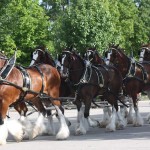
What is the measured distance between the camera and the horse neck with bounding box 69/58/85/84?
12.1m

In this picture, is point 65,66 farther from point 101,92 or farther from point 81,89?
point 101,92

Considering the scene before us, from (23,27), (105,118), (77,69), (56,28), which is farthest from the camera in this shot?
(56,28)

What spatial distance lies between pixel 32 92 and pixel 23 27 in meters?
21.1

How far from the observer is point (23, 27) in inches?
1244

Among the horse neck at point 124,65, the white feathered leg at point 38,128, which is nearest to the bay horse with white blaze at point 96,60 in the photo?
the horse neck at point 124,65

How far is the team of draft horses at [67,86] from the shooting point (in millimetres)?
10508

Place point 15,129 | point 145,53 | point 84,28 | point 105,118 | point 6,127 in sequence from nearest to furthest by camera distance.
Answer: point 6,127 < point 15,129 < point 105,118 < point 145,53 < point 84,28

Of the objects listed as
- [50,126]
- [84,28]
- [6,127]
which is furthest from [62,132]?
[84,28]

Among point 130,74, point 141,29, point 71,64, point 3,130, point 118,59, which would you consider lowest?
point 3,130

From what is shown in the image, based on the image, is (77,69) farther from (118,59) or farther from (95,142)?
(95,142)

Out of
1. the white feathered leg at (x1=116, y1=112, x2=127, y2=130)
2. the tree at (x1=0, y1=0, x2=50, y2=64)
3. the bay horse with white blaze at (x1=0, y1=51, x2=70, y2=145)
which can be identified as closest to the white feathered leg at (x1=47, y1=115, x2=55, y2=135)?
the bay horse with white blaze at (x1=0, y1=51, x2=70, y2=145)

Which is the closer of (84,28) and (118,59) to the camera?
(118,59)

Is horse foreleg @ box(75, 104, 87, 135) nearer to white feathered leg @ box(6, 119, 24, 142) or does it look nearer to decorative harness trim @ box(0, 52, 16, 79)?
white feathered leg @ box(6, 119, 24, 142)

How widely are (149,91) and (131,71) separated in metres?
2.09
